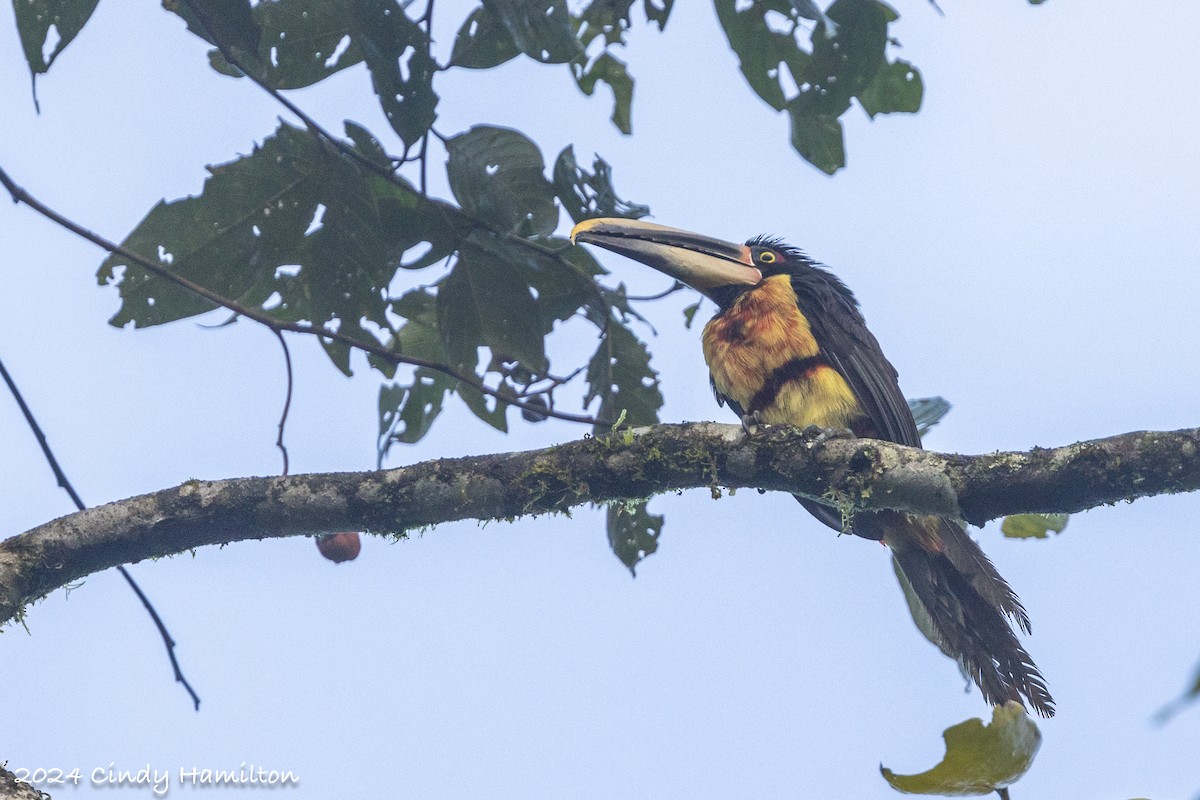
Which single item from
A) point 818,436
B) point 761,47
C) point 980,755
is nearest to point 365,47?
point 761,47

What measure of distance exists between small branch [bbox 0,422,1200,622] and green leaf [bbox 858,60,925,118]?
45.2 inches

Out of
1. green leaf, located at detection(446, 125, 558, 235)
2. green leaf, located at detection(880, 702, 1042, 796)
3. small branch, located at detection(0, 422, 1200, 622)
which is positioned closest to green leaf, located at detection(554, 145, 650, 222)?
green leaf, located at detection(446, 125, 558, 235)

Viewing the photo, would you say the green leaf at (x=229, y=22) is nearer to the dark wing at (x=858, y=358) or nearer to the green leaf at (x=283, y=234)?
the green leaf at (x=283, y=234)

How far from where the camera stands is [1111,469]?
2.36 metres

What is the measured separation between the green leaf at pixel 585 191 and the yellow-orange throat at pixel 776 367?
28.1 inches

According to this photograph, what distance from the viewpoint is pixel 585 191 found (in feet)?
10.6

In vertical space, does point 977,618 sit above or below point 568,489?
below

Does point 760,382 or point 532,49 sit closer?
point 532,49

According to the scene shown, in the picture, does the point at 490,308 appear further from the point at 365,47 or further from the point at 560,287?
the point at 365,47

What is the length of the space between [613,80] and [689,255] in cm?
67

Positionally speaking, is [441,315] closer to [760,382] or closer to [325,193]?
[325,193]

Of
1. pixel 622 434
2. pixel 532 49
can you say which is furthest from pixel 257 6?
pixel 622 434

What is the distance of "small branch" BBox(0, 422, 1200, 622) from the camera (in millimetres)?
2432

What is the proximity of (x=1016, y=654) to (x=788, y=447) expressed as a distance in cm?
93
